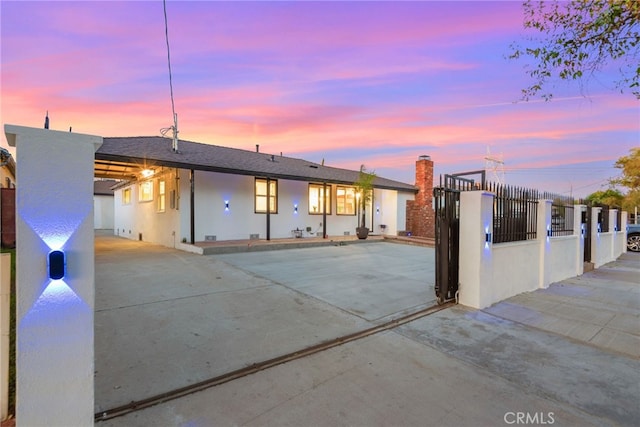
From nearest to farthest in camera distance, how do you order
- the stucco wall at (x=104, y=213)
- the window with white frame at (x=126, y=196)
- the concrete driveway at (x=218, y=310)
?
the concrete driveway at (x=218, y=310), the window with white frame at (x=126, y=196), the stucco wall at (x=104, y=213)

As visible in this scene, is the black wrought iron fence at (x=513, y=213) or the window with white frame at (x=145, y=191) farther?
the window with white frame at (x=145, y=191)

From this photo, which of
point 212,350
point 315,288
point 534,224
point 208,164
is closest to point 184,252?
point 208,164

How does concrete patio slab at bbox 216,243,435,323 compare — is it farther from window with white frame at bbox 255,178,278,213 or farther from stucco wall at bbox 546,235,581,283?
window with white frame at bbox 255,178,278,213

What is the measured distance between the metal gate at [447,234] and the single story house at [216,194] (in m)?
8.59

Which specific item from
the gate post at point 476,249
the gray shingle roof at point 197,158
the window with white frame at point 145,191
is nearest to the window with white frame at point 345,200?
the gray shingle roof at point 197,158

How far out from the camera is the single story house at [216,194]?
11.3m

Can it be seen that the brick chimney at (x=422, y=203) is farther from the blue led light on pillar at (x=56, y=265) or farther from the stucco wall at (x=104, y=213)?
the stucco wall at (x=104, y=213)

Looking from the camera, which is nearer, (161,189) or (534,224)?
(534,224)

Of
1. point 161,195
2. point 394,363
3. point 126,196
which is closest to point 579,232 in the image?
point 394,363

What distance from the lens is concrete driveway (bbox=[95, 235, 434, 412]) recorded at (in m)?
2.97

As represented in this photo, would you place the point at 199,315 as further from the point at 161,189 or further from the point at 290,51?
the point at 161,189

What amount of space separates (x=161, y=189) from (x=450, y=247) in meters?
12.5

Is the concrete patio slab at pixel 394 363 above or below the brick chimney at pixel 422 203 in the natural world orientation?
below

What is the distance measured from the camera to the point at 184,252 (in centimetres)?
1073
